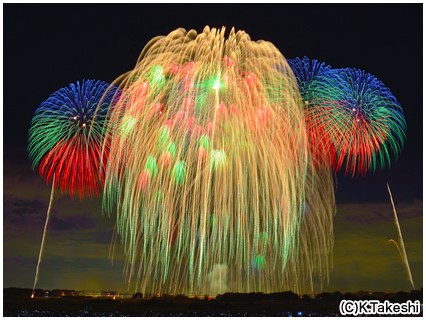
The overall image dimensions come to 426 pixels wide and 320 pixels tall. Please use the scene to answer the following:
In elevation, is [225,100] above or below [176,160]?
above

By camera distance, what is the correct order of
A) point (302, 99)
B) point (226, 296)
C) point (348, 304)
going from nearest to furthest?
1. point (302, 99)
2. point (348, 304)
3. point (226, 296)

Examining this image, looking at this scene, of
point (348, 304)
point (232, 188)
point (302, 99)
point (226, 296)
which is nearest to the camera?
point (232, 188)

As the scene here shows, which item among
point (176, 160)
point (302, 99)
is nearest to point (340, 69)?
point (302, 99)

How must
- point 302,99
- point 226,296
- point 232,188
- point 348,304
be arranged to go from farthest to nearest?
point 226,296, point 348,304, point 302,99, point 232,188

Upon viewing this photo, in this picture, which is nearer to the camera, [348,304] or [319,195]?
[319,195]

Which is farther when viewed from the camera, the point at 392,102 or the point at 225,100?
the point at 392,102

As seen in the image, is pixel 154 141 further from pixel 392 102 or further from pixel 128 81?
pixel 392 102

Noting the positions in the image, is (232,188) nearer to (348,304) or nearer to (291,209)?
(291,209)

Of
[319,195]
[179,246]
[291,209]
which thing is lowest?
[179,246]

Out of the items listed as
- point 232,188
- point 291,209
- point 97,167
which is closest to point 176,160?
point 232,188
